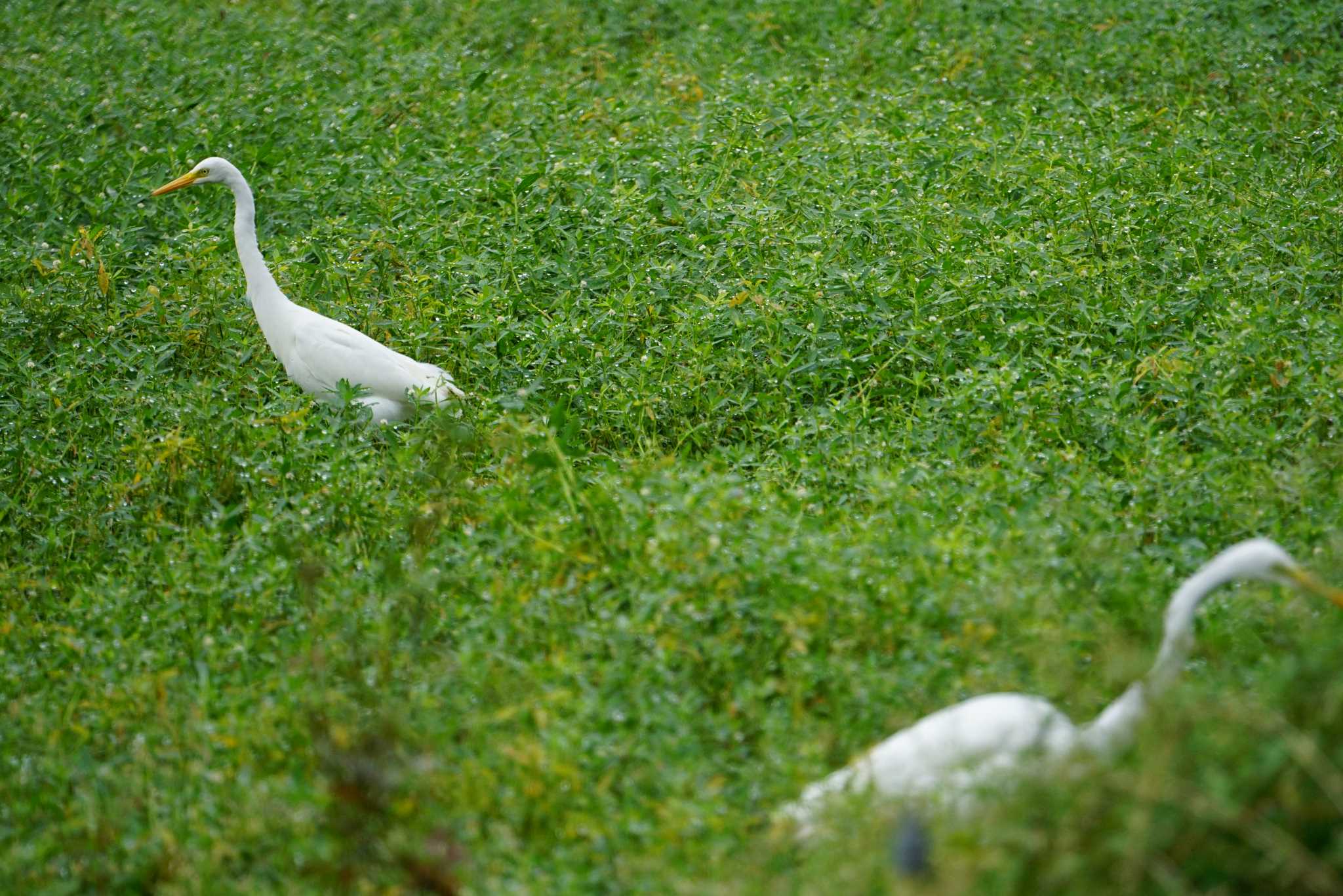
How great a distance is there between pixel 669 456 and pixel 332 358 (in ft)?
4.63

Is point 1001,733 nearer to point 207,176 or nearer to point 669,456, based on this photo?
point 669,456

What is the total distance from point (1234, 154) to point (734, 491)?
3679 millimetres

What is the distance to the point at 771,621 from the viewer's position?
3.15 m

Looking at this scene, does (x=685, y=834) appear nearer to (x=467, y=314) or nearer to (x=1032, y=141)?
(x=467, y=314)

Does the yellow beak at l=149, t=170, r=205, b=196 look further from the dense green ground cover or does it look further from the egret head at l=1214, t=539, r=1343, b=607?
the egret head at l=1214, t=539, r=1343, b=607

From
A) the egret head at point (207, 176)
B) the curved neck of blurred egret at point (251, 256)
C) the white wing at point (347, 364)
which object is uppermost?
the egret head at point (207, 176)

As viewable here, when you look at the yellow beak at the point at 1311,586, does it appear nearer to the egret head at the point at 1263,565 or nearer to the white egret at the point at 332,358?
the egret head at the point at 1263,565

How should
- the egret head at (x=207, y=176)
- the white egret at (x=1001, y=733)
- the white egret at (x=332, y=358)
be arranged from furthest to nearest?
the egret head at (x=207, y=176) → the white egret at (x=332, y=358) → the white egret at (x=1001, y=733)

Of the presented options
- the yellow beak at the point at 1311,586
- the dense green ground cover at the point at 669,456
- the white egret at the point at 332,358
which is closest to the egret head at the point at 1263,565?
the yellow beak at the point at 1311,586

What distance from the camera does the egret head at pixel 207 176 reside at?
530 centimetres

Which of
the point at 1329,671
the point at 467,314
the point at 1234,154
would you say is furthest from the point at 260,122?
the point at 1329,671

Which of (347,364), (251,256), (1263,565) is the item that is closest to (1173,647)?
(1263,565)

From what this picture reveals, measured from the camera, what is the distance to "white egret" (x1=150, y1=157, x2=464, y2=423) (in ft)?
15.0

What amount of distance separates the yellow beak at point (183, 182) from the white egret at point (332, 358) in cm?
56
